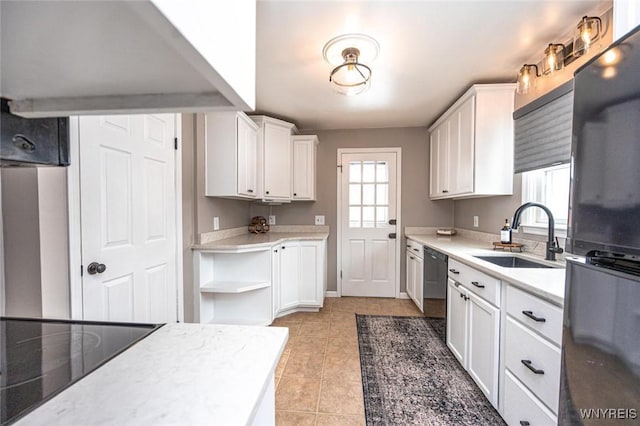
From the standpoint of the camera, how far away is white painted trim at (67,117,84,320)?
1224 millimetres

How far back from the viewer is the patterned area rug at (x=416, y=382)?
5.20 ft

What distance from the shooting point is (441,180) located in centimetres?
316

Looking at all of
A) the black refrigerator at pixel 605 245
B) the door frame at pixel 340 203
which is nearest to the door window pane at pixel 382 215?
the door frame at pixel 340 203

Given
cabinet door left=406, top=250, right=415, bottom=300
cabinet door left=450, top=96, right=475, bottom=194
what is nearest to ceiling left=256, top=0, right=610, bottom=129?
cabinet door left=450, top=96, right=475, bottom=194

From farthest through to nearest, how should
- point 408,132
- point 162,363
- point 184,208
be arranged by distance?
1. point 408,132
2. point 184,208
3. point 162,363

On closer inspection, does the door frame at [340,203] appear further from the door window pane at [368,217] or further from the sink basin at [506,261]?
the sink basin at [506,261]

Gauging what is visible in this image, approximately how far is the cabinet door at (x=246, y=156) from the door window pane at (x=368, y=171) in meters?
1.54

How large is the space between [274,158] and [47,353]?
2732mm

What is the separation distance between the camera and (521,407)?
135 centimetres

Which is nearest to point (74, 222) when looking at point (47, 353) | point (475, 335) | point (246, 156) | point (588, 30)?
point (47, 353)

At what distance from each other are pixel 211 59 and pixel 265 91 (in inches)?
98.3

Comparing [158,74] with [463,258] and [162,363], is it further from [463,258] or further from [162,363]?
[463,258]

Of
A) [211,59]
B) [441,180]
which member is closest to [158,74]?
[211,59]

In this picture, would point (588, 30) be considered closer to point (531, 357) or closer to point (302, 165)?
point (531, 357)
